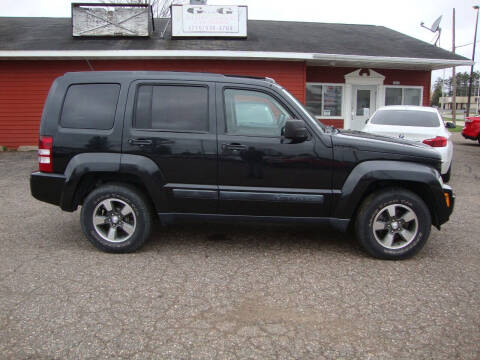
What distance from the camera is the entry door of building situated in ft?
50.5

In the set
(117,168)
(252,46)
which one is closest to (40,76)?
(252,46)

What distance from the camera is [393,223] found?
163 inches

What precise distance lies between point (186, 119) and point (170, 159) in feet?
1.53

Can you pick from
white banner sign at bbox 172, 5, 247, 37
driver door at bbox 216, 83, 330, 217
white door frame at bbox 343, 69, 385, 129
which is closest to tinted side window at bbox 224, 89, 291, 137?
driver door at bbox 216, 83, 330, 217

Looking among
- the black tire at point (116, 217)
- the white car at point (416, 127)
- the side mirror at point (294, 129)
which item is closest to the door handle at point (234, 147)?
the side mirror at point (294, 129)

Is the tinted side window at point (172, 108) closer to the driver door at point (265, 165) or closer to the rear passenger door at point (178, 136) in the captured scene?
the rear passenger door at point (178, 136)

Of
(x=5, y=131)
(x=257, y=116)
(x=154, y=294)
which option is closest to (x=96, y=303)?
(x=154, y=294)

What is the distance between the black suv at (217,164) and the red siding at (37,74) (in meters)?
9.23

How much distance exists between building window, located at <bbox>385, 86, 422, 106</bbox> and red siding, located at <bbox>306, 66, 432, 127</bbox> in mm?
197

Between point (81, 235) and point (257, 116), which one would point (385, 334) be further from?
point (81, 235)

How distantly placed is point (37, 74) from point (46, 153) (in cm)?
1036

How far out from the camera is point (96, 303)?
3.20 m

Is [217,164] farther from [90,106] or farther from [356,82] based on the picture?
[356,82]

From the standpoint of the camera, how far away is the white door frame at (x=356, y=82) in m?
15.1
